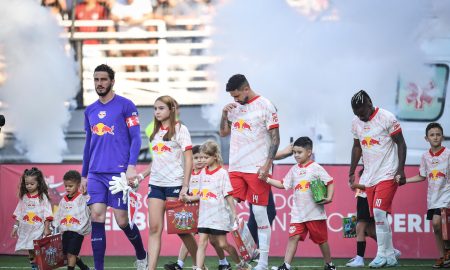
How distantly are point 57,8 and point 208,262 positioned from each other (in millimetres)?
6554

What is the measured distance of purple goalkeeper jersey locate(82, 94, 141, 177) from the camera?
1028 cm

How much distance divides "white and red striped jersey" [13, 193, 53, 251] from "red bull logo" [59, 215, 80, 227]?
2.59 ft

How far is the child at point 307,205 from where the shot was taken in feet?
37.4

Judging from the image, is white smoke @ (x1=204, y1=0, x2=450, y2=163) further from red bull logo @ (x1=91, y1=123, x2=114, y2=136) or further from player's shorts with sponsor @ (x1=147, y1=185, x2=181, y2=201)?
red bull logo @ (x1=91, y1=123, x2=114, y2=136)

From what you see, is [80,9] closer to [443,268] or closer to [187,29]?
[187,29]

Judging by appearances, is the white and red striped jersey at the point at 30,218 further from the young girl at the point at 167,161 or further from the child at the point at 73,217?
the young girl at the point at 167,161

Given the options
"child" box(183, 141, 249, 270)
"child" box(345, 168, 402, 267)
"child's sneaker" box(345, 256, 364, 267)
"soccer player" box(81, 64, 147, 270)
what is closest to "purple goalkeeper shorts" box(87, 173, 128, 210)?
"soccer player" box(81, 64, 147, 270)

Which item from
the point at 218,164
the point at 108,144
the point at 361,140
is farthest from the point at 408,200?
the point at 108,144

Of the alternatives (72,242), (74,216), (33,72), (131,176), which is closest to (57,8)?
(33,72)

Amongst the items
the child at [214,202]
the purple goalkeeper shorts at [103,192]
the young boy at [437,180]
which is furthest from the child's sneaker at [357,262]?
the purple goalkeeper shorts at [103,192]

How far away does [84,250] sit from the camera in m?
14.3

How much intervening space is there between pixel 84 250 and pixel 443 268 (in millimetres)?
4756

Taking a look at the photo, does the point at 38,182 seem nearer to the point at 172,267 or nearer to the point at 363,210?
the point at 172,267

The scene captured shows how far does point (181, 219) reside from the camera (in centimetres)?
1098
